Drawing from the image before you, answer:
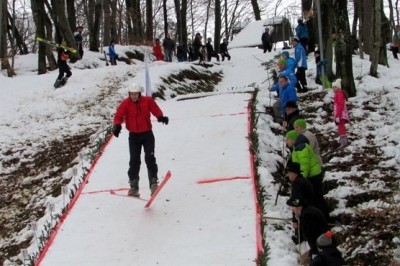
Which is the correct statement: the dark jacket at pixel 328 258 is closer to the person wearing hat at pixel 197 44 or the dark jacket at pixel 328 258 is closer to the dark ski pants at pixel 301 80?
the dark ski pants at pixel 301 80

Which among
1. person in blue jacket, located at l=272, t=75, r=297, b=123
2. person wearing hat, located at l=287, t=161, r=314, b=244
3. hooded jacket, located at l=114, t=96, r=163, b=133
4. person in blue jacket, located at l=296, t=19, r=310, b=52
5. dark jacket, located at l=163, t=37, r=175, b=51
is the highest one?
dark jacket, located at l=163, t=37, r=175, b=51

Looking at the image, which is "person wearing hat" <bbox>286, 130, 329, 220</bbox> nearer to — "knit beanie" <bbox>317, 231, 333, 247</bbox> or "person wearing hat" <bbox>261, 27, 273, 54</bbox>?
"knit beanie" <bbox>317, 231, 333, 247</bbox>

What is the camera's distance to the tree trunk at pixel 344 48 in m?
13.9

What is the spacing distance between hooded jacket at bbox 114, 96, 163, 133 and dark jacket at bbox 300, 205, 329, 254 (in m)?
2.91

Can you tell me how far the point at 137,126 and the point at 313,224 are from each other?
3.25 metres

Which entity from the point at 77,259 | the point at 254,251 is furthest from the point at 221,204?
the point at 77,259

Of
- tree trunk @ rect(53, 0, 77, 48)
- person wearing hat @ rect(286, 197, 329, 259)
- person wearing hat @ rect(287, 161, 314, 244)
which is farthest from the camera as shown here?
tree trunk @ rect(53, 0, 77, 48)

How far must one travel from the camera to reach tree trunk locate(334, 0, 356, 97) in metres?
13.9

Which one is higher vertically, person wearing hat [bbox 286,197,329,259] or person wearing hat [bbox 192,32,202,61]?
person wearing hat [bbox 192,32,202,61]

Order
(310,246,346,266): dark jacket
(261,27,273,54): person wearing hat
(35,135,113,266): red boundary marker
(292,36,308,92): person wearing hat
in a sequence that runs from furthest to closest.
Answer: (261,27,273,54): person wearing hat → (292,36,308,92): person wearing hat → (35,135,113,266): red boundary marker → (310,246,346,266): dark jacket

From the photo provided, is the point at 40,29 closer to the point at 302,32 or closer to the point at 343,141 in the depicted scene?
the point at 302,32

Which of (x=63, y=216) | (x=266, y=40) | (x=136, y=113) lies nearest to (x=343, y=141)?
(x=136, y=113)

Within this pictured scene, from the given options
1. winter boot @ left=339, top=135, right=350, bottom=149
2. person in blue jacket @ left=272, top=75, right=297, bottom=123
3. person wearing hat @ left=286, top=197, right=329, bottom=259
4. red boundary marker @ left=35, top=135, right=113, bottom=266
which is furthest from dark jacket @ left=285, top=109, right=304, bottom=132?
red boundary marker @ left=35, top=135, right=113, bottom=266

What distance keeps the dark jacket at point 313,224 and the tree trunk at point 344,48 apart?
8.03 m
